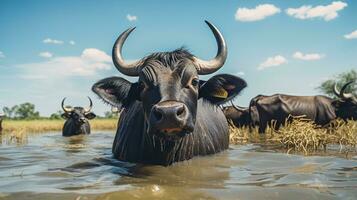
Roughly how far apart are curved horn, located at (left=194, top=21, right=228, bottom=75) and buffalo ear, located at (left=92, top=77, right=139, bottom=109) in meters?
0.89

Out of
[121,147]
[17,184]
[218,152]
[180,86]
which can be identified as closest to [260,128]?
[218,152]

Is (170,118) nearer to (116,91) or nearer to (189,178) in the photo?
(189,178)

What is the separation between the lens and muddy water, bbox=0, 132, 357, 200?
3268 millimetres

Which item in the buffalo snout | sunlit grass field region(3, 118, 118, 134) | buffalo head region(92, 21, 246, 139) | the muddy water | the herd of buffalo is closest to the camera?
the muddy water

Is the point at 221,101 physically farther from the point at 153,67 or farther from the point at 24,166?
the point at 24,166

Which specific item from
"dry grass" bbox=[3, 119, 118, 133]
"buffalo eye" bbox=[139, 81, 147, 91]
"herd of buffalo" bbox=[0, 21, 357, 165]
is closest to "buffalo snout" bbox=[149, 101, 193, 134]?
"herd of buffalo" bbox=[0, 21, 357, 165]

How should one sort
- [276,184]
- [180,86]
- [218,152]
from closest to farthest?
[276,184] → [180,86] → [218,152]

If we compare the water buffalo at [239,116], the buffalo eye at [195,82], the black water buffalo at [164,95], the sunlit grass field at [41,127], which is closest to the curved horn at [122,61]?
the black water buffalo at [164,95]

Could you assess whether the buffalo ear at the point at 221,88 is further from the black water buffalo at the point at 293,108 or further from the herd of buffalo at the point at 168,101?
the black water buffalo at the point at 293,108

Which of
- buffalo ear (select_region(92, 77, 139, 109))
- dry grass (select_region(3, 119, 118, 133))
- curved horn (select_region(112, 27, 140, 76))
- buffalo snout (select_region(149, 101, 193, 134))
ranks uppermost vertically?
curved horn (select_region(112, 27, 140, 76))

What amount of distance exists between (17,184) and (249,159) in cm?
321

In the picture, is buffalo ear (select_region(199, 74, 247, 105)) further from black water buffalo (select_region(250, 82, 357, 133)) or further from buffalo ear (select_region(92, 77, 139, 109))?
black water buffalo (select_region(250, 82, 357, 133))

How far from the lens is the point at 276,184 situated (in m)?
3.73

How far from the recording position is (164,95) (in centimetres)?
423
